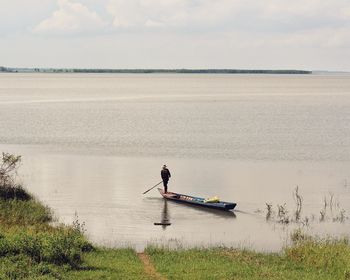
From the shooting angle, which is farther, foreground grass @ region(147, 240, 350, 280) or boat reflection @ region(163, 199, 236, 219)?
boat reflection @ region(163, 199, 236, 219)

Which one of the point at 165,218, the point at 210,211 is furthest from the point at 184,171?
the point at 165,218

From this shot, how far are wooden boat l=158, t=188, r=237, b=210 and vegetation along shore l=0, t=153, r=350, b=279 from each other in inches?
418

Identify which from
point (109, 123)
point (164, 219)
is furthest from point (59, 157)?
point (109, 123)

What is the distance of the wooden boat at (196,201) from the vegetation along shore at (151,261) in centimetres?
1062

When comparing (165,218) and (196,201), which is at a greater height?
(196,201)

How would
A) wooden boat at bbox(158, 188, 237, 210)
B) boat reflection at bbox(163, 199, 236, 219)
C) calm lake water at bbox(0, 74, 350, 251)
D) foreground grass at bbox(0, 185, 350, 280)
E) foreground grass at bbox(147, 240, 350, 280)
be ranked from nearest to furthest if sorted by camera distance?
foreground grass at bbox(0, 185, 350, 280)
foreground grass at bbox(147, 240, 350, 280)
calm lake water at bbox(0, 74, 350, 251)
boat reflection at bbox(163, 199, 236, 219)
wooden boat at bbox(158, 188, 237, 210)

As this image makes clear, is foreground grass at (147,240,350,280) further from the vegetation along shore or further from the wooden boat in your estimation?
the wooden boat

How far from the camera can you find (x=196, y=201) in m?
40.9

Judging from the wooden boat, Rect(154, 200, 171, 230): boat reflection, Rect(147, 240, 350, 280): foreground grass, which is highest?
Rect(147, 240, 350, 280): foreground grass

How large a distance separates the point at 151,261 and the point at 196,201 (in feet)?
50.6

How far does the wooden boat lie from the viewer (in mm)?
39625

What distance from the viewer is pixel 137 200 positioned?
140ft

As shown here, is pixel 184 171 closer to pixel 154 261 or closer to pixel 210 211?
pixel 210 211

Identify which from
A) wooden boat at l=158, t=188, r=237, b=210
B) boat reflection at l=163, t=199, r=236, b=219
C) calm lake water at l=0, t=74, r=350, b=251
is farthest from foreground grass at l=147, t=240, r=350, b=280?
wooden boat at l=158, t=188, r=237, b=210
